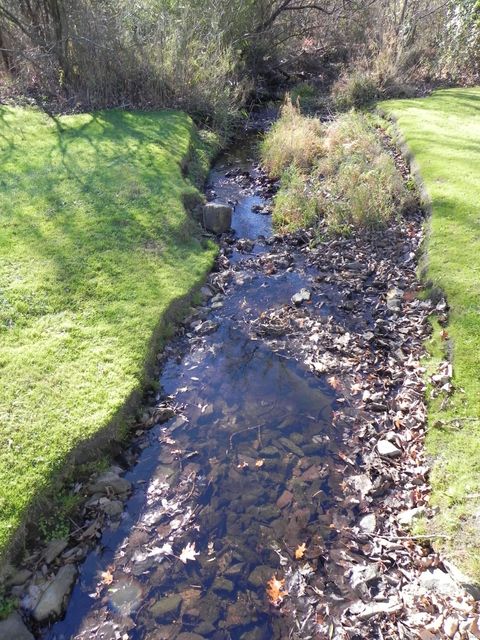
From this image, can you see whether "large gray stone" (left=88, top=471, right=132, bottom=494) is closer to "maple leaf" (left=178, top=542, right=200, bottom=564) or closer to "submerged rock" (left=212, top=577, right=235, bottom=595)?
"maple leaf" (left=178, top=542, right=200, bottom=564)

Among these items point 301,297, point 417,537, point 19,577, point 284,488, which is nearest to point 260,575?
point 284,488

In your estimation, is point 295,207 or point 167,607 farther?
point 295,207

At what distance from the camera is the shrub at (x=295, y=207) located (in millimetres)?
9852

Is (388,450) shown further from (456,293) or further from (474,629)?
(456,293)

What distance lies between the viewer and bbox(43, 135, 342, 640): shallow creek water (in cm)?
394

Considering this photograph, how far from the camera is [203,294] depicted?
7867 millimetres

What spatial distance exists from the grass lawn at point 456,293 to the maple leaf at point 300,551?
1.24m

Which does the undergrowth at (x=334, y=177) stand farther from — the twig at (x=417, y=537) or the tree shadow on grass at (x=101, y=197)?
the twig at (x=417, y=537)

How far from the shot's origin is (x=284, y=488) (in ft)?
16.2

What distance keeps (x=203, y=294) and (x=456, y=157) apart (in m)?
6.96

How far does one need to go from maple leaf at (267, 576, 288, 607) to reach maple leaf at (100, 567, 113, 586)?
1.39m

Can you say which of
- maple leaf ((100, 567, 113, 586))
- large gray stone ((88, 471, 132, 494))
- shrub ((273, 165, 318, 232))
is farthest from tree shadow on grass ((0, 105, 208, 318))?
maple leaf ((100, 567, 113, 586))

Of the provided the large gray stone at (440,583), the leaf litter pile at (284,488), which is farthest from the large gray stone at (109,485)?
the large gray stone at (440,583)

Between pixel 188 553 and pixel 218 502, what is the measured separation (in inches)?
23.5
